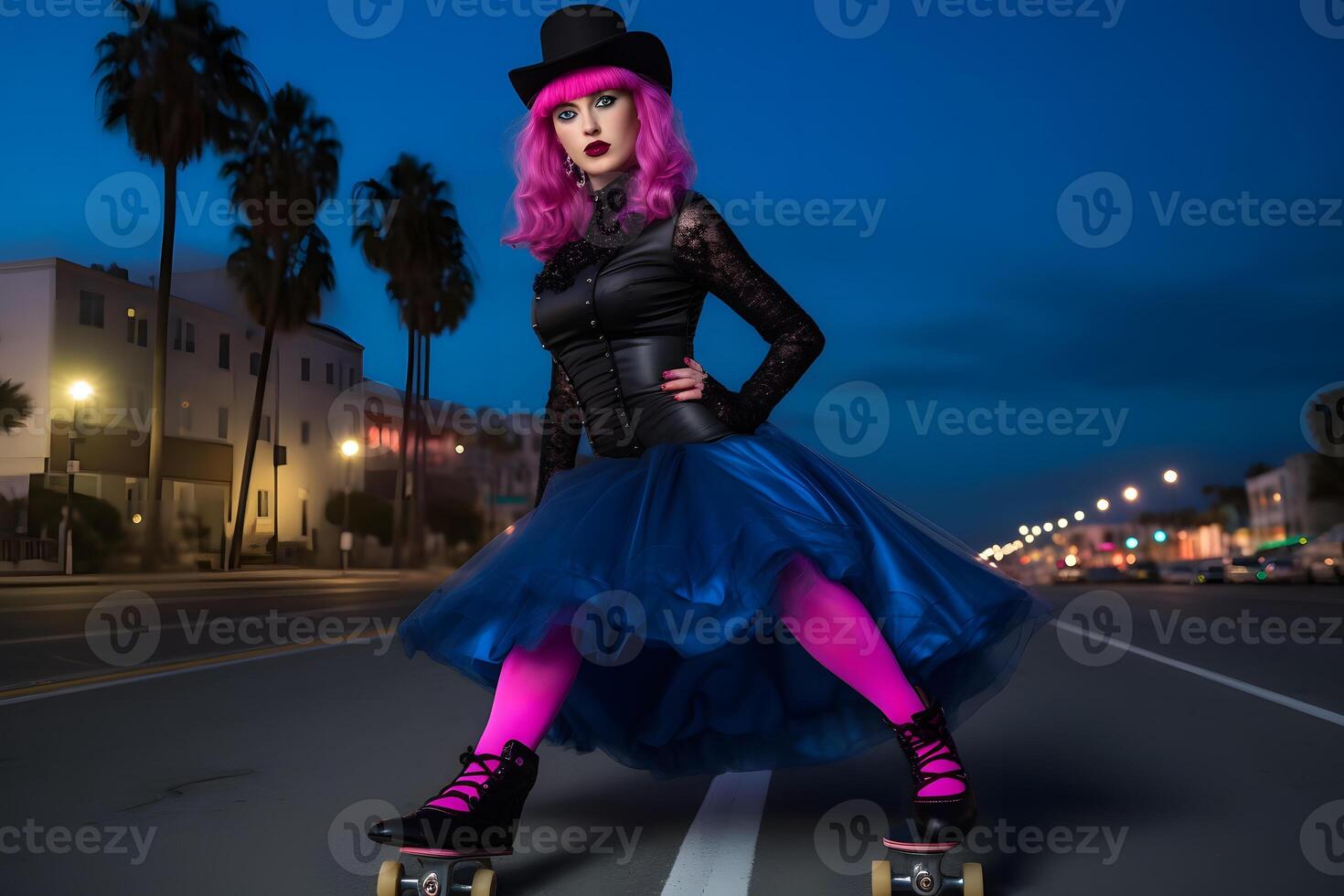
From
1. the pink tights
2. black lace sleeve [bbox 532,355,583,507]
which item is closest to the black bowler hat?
black lace sleeve [bbox 532,355,583,507]

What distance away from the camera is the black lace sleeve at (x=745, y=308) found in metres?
3.94

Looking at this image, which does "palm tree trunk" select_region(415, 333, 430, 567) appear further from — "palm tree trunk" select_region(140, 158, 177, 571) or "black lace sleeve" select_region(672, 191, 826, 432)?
"black lace sleeve" select_region(672, 191, 826, 432)

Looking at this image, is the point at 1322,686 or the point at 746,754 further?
the point at 1322,686

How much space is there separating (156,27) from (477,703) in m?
37.4

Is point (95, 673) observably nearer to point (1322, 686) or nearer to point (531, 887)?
point (531, 887)

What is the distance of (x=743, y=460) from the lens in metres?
3.80

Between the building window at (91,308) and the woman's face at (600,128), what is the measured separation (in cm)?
5099

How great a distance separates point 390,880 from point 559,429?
1.63 meters

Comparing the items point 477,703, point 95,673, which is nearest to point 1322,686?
point 477,703

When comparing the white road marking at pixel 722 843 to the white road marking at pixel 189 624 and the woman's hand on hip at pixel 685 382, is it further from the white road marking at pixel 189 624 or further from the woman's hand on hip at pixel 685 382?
the white road marking at pixel 189 624

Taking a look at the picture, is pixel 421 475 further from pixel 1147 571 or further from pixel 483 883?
pixel 483 883

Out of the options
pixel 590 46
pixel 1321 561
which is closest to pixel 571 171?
pixel 590 46

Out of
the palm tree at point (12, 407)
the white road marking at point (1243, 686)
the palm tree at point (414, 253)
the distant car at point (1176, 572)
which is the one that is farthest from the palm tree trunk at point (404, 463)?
the white road marking at point (1243, 686)

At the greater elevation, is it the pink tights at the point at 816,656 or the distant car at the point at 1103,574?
Result: the pink tights at the point at 816,656
